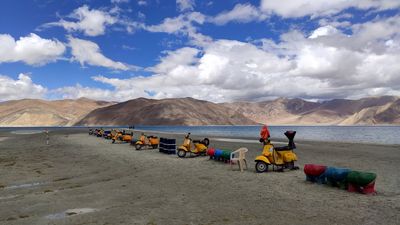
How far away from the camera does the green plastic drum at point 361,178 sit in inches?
441

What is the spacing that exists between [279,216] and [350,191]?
14.2 feet

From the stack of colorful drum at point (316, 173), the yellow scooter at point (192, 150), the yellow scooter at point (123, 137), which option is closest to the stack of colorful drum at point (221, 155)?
the yellow scooter at point (192, 150)

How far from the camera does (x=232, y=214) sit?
29.3 feet

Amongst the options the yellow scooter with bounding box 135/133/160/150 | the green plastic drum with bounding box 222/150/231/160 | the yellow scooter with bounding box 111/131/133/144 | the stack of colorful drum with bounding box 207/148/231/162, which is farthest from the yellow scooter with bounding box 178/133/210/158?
the yellow scooter with bounding box 111/131/133/144

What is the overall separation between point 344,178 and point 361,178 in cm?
75

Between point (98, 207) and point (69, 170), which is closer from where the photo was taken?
point (98, 207)

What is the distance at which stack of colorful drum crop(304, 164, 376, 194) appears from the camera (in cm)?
1129

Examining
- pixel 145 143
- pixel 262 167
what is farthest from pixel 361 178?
pixel 145 143

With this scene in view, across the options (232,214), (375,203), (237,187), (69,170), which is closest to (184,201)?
(232,214)

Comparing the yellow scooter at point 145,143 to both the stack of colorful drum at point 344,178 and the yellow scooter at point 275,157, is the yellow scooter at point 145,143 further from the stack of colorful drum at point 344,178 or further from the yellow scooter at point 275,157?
the stack of colorful drum at point 344,178

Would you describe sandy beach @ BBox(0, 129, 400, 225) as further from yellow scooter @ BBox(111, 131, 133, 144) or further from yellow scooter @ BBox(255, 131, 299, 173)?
yellow scooter @ BBox(111, 131, 133, 144)

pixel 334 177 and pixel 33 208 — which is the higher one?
pixel 334 177

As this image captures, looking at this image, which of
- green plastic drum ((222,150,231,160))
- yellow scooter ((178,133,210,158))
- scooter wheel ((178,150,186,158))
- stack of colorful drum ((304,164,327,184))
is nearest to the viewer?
stack of colorful drum ((304,164,327,184))

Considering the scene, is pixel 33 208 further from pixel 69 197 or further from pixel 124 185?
pixel 124 185
